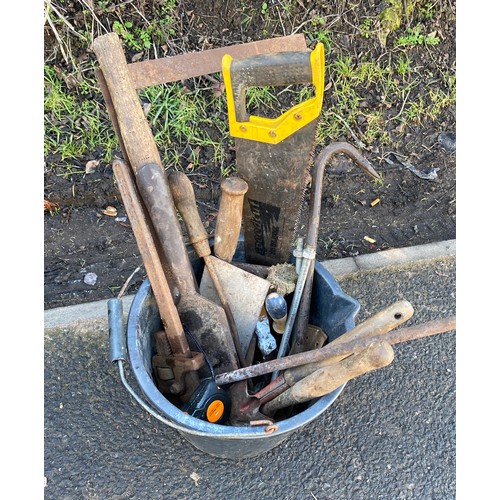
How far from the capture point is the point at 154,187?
4.30 feet

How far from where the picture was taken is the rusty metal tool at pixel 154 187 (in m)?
1.28

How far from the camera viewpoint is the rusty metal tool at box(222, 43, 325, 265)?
1.22 meters

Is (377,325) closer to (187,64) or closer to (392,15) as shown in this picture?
(187,64)

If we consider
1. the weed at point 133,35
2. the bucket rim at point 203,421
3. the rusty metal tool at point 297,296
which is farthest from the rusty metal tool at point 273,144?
the weed at point 133,35

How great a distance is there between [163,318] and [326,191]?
4.57ft

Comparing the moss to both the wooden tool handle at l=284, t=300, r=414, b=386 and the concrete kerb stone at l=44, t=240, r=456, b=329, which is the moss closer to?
the concrete kerb stone at l=44, t=240, r=456, b=329

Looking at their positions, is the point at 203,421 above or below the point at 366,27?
below

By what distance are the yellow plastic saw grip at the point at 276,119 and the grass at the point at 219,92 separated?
1.17 metres

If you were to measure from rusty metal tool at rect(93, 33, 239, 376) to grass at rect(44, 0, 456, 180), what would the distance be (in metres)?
1.16

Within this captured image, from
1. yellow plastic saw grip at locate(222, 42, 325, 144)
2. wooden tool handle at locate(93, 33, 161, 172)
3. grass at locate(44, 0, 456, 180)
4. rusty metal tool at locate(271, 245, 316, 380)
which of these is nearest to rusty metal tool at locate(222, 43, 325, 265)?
yellow plastic saw grip at locate(222, 42, 325, 144)

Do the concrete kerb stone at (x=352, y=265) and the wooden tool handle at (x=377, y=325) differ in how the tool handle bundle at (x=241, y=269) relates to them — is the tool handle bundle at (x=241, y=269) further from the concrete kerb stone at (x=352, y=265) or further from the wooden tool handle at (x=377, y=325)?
the concrete kerb stone at (x=352, y=265)

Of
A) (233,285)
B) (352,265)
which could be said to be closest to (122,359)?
(233,285)

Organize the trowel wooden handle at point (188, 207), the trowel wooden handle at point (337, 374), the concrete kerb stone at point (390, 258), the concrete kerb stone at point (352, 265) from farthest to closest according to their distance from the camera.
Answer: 1. the concrete kerb stone at point (390, 258)
2. the concrete kerb stone at point (352, 265)
3. the trowel wooden handle at point (188, 207)
4. the trowel wooden handle at point (337, 374)
